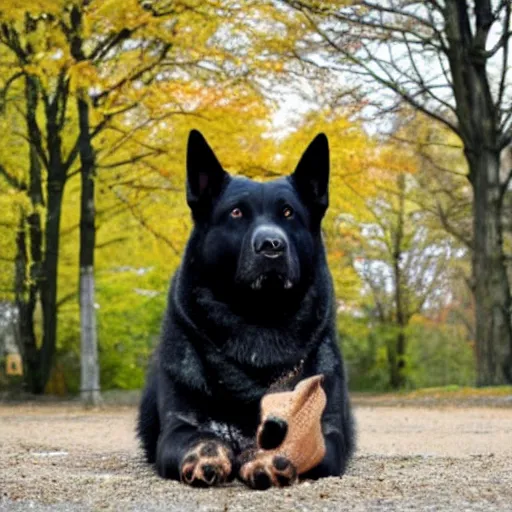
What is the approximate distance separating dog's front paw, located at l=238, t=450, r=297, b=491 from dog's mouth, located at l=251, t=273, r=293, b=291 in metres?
0.75

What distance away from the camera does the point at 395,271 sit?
36.6 meters

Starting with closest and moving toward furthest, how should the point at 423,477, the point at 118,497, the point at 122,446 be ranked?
1. the point at 118,497
2. the point at 423,477
3. the point at 122,446

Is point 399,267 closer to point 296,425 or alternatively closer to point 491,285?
point 491,285

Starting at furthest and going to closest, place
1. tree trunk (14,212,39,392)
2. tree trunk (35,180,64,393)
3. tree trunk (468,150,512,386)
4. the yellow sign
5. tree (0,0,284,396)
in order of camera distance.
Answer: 1. the yellow sign
2. tree trunk (14,212,39,392)
3. tree trunk (35,180,64,393)
4. tree trunk (468,150,512,386)
5. tree (0,0,284,396)

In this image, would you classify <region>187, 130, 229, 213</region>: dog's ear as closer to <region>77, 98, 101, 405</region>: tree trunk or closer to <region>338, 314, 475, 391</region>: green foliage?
<region>77, 98, 101, 405</region>: tree trunk

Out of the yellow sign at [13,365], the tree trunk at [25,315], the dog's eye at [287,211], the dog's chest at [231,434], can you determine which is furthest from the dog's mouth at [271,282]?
the yellow sign at [13,365]

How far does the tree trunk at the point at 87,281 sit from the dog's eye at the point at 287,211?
1423 centimetres

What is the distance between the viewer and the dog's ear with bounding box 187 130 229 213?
17.4 ft

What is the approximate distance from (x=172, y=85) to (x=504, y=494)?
15233 mm

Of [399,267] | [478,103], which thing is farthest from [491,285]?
[399,267]

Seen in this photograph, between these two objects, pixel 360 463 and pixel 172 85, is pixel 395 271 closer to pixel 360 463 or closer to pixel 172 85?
pixel 172 85

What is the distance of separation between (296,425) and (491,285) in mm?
17685

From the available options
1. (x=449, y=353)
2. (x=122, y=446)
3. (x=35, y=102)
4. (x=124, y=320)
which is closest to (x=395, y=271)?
(x=449, y=353)

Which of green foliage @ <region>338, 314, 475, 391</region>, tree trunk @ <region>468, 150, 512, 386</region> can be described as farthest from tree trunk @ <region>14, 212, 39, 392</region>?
green foliage @ <region>338, 314, 475, 391</region>
